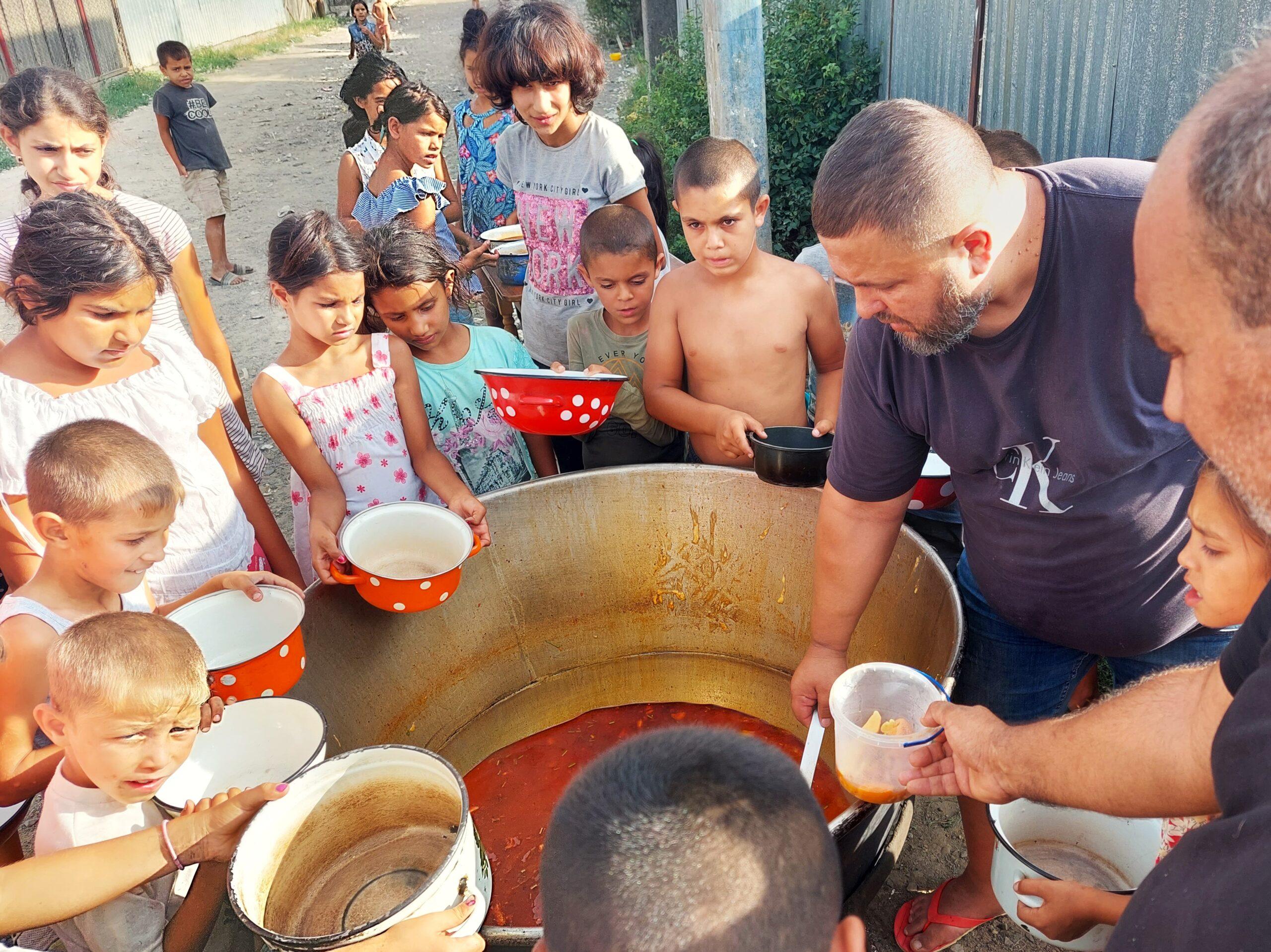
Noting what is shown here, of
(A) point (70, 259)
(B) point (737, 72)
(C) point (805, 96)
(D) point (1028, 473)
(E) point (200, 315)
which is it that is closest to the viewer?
(D) point (1028, 473)

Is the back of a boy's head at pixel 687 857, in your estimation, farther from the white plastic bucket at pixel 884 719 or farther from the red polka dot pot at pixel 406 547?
the red polka dot pot at pixel 406 547

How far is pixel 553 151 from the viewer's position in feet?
10.7

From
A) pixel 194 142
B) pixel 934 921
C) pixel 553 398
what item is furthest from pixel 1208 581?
pixel 194 142

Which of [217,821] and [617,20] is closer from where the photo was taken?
[217,821]

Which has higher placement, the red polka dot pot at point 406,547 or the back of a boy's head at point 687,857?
the back of a boy's head at point 687,857

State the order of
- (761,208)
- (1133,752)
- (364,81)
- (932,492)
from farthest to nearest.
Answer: (364,81) → (761,208) → (932,492) → (1133,752)

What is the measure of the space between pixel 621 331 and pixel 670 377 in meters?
0.32

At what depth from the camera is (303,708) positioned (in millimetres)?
1833

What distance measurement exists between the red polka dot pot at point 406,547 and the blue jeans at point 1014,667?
122 centimetres

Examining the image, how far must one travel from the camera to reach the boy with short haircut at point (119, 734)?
4.86 ft

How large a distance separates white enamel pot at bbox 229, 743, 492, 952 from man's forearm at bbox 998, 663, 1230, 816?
86 centimetres

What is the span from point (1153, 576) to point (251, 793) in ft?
5.54

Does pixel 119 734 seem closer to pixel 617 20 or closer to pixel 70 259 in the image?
pixel 70 259

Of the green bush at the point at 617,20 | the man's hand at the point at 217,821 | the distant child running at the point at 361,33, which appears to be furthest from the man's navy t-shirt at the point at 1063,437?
the green bush at the point at 617,20
